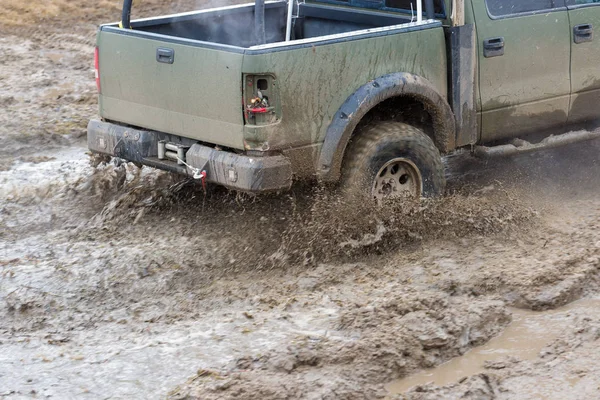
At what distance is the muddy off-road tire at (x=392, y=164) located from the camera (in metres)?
5.88

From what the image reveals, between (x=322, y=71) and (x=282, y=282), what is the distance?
127 centimetres

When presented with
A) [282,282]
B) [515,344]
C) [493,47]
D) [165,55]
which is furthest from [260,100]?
[515,344]

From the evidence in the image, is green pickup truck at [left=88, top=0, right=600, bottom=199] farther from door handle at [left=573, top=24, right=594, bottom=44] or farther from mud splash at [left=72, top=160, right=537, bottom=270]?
mud splash at [left=72, top=160, right=537, bottom=270]

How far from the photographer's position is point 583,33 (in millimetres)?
6609

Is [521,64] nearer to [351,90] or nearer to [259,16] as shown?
[351,90]

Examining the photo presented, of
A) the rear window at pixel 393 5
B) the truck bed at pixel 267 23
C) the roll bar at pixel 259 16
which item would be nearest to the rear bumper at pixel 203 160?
the roll bar at pixel 259 16

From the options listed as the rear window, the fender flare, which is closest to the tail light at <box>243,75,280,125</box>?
the fender flare

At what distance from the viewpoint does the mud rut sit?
14.4 ft

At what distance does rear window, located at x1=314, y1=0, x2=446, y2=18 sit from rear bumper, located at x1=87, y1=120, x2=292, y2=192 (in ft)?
5.03

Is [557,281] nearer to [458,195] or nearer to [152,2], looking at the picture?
[458,195]

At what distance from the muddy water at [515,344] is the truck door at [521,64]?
67.7 inches

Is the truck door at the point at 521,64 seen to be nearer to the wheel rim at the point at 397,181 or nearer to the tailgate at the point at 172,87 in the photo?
the wheel rim at the point at 397,181

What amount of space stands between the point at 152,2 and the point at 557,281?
10.2 m

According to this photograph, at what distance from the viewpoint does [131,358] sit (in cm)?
455
